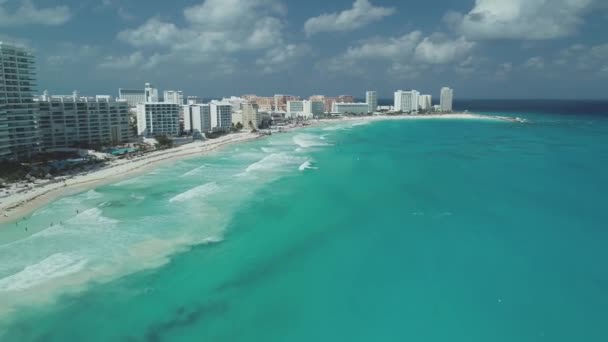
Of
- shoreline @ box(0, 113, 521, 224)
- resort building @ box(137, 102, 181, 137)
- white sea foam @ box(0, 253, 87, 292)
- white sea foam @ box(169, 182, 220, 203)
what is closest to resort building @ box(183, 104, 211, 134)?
shoreline @ box(0, 113, 521, 224)

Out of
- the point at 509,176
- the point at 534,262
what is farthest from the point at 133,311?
the point at 509,176

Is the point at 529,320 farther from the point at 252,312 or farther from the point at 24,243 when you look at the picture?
the point at 24,243

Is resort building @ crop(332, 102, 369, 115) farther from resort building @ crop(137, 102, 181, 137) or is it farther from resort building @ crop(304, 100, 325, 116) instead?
resort building @ crop(137, 102, 181, 137)

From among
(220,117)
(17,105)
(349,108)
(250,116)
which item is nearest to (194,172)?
(17,105)

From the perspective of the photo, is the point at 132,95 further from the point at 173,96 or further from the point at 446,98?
the point at 446,98

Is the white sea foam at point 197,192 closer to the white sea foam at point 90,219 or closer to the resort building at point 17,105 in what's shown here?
the white sea foam at point 90,219

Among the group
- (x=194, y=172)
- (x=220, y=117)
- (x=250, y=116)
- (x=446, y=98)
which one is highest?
(x=446, y=98)
